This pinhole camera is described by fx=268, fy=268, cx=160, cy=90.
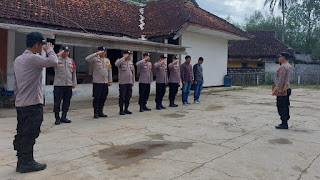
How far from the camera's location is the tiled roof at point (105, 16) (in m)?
9.37

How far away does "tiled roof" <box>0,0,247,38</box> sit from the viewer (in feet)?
30.7

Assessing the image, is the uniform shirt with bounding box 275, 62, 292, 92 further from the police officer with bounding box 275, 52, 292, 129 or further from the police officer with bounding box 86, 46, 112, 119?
the police officer with bounding box 86, 46, 112, 119

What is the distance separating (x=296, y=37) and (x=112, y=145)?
34.8 m

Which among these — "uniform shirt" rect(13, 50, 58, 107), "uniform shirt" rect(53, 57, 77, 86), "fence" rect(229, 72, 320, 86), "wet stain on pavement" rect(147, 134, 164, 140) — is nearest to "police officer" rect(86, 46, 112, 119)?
"uniform shirt" rect(53, 57, 77, 86)

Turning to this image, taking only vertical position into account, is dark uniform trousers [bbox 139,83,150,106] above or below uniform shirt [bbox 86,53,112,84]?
below

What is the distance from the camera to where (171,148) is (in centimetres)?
421

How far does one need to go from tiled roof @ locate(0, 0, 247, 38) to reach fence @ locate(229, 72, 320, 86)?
15.4ft

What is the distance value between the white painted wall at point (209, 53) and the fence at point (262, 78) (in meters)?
3.00

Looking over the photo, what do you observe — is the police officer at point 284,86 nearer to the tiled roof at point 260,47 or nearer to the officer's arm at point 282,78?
the officer's arm at point 282,78

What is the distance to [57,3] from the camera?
11.4 meters

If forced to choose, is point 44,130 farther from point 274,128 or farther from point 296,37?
point 296,37

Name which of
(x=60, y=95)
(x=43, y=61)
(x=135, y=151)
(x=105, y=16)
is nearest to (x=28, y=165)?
(x=43, y=61)

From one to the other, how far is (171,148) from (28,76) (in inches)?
90.3

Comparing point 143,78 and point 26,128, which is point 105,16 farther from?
point 26,128
